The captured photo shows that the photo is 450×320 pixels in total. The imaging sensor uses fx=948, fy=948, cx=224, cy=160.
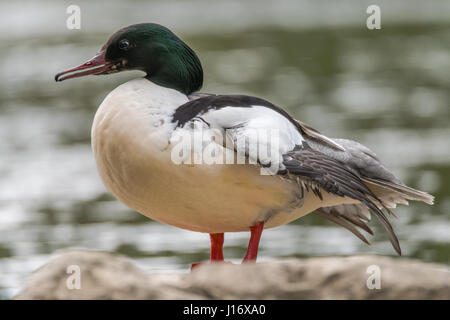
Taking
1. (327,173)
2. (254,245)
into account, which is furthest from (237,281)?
(327,173)

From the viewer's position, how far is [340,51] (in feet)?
88.3

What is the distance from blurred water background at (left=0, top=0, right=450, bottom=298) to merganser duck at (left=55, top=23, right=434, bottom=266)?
2.80 metres

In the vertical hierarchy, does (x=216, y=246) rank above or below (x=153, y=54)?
below

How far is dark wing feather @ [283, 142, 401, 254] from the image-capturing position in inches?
261

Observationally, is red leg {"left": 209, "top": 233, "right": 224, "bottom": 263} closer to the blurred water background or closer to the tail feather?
the tail feather

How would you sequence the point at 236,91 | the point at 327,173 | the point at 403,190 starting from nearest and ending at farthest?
the point at 327,173, the point at 403,190, the point at 236,91

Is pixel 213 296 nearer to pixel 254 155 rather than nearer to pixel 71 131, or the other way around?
pixel 254 155

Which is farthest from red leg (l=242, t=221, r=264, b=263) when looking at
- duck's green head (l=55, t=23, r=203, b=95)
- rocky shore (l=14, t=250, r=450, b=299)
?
duck's green head (l=55, t=23, r=203, b=95)

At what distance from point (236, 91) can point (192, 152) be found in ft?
46.2

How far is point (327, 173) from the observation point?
22.2ft

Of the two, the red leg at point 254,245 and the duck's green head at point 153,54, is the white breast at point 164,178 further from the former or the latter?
the duck's green head at point 153,54

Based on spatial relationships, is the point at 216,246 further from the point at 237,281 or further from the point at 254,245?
the point at 237,281

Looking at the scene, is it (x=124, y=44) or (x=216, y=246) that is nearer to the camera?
(x=124, y=44)

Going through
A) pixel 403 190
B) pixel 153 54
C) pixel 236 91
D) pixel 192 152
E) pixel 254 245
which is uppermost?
pixel 153 54
